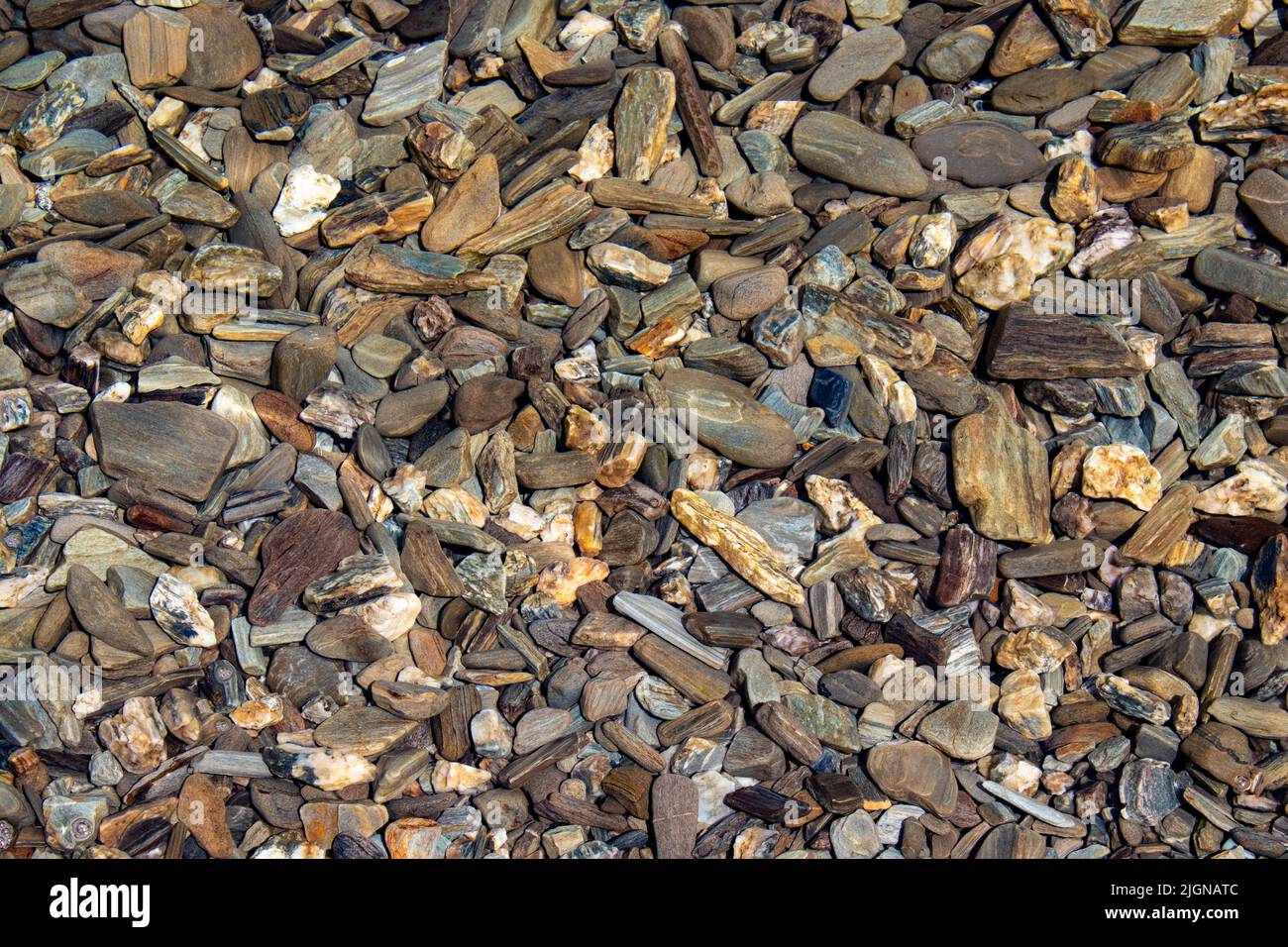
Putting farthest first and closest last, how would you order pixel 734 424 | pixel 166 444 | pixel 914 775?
pixel 734 424, pixel 166 444, pixel 914 775

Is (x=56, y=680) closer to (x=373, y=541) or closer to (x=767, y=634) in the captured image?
(x=373, y=541)

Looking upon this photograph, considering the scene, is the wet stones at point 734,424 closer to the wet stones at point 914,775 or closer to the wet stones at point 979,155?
the wet stones at point 914,775

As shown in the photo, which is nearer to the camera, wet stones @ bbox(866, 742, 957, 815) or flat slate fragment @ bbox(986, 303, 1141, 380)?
wet stones @ bbox(866, 742, 957, 815)

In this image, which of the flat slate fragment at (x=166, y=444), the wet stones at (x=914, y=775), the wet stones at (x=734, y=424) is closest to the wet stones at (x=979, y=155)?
the wet stones at (x=734, y=424)

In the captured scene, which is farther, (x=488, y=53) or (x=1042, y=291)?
(x=488, y=53)

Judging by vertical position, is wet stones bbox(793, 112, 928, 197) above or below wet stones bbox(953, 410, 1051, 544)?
above

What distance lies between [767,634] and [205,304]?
2.51 metres

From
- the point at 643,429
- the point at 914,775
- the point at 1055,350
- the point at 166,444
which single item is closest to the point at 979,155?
the point at 1055,350

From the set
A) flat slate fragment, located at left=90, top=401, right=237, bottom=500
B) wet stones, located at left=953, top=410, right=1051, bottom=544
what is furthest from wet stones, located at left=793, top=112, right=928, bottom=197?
flat slate fragment, located at left=90, top=401, right=237, bottom=500

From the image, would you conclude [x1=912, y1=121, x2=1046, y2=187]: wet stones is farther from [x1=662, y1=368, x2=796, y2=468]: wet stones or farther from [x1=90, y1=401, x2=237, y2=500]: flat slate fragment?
[x1=90, y1=401, x2=237, y2=500]: flat slate fragment

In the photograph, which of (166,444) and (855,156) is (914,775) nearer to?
(855,156)

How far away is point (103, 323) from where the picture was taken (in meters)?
3.68
